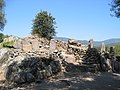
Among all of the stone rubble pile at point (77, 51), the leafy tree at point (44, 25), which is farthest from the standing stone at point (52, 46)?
the leafy tree at point (44, 25)

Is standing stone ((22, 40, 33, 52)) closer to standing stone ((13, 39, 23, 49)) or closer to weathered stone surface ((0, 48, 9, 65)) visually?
standing stone ((13, 39, 23, 49))

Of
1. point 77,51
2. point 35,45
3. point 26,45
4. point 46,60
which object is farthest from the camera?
point 26,45

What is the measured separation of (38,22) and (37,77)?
32269 millimetres

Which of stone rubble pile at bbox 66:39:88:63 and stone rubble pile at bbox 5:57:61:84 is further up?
stone rubble pile at bbox 66:39:88:63

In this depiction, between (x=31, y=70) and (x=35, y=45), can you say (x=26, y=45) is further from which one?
(x=31, y=70)

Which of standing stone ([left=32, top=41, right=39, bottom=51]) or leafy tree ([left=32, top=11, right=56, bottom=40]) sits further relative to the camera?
leafy tree ([left=32, top=11, right=56, bottom=40])

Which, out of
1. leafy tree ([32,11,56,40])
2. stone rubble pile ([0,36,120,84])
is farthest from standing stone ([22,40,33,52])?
leafy tree ([32,11,56,40])

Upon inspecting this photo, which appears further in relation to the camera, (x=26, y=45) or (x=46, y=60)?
(x=26, y=45)

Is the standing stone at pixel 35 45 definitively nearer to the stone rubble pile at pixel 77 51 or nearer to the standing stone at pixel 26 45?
the standing stone at pixel 26 45

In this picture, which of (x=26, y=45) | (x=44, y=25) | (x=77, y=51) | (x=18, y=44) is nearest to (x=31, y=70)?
(x=77, y=51)

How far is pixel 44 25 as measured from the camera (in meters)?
57.6

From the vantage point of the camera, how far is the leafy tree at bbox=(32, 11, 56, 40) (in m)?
57.6

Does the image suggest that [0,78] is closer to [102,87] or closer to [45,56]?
[45,56]

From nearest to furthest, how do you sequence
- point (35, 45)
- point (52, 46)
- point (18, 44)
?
1. point (52, 46)
2. point (35, 45)
3. point (18, 44)
